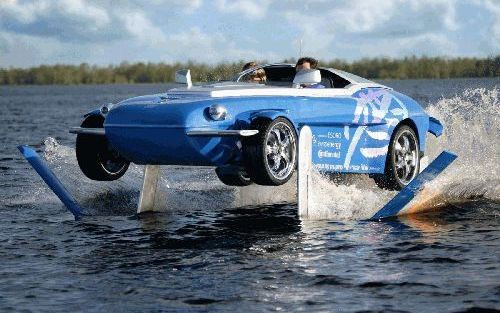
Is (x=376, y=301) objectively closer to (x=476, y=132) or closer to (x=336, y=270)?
(x=336, y=270)

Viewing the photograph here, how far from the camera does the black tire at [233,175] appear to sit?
11.1m

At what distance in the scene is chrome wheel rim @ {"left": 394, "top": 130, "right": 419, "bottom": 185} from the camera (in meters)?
13.4

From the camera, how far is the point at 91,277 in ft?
29.7

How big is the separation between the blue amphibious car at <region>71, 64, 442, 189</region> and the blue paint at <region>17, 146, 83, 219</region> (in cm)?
81

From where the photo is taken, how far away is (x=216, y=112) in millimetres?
10703

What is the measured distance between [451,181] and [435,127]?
2.51 feet

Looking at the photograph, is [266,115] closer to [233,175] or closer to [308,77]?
[308,77]

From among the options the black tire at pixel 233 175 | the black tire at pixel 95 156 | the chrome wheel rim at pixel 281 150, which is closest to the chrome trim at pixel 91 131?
the black tire at pixel 95 156

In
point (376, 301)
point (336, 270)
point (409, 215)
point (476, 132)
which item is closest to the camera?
point (376, 301)

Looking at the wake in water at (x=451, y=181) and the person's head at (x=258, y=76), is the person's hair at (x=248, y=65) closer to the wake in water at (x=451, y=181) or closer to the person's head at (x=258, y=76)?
the person's head at (x=258, y=76)

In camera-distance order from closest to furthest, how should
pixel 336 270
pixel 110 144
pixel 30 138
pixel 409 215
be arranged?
pixel 336 270 < pixel 110 144 < pixel 409 215 < pixel 30 138

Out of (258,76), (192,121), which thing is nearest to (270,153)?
(192,121)

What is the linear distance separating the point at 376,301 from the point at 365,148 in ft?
16.3

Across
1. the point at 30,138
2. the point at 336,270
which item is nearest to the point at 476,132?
the point at 336,270
